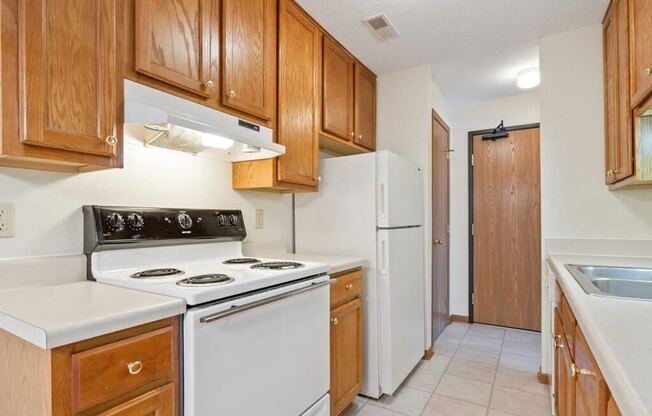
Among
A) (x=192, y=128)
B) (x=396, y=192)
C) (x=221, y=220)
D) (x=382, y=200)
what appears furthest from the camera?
(x=396, y=192)

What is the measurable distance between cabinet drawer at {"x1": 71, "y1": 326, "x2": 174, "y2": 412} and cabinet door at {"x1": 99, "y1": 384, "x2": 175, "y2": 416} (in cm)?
3

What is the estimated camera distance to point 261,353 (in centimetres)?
124

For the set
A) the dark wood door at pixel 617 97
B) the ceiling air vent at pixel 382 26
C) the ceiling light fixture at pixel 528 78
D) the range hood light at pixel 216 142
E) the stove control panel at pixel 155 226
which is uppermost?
the ceiling air vent at pixel 382 26

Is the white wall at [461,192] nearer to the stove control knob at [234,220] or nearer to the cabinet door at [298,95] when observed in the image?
the cabinet door at [298,95]

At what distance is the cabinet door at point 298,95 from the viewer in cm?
186

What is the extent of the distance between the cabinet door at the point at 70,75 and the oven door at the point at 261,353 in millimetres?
652

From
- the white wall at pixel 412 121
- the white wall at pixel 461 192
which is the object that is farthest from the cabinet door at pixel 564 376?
the white wall at pixel 461 192

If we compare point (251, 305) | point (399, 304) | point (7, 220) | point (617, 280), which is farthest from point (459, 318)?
point (7, 220)

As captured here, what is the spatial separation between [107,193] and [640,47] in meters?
2.37

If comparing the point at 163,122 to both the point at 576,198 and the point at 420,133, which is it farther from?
the point at 576,198

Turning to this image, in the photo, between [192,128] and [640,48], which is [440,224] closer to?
[640,48]

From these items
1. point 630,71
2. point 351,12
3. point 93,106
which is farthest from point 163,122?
point 630,71

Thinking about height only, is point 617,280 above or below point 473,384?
above

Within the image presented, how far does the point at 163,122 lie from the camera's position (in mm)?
1169
